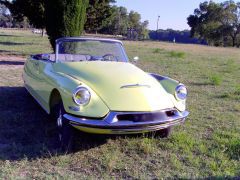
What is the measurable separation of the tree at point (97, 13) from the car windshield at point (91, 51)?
583 inches

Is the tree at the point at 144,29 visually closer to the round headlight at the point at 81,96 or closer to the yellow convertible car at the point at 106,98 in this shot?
Result: the yellow convertible car at the point at 106,98

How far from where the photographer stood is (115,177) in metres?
3.70

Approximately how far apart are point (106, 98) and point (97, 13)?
1816cm

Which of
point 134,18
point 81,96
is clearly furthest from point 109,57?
point 134,18

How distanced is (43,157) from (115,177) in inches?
37.1

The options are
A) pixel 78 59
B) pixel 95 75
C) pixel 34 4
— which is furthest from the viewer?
pixel 34 4

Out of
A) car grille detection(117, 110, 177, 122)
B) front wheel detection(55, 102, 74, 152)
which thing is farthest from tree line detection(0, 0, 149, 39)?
car grille detection(117, 110, 177, 122)

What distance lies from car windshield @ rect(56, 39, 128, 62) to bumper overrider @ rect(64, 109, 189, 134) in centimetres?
188

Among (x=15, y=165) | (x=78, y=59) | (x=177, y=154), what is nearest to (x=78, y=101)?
(x=15, y=165)

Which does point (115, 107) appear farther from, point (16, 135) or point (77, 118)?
point (16, 135)

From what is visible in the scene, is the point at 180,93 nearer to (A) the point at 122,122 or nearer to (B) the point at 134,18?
(A) the point at 122,122

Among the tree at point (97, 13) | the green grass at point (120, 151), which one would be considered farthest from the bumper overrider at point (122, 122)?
the tree at point (97, 13)

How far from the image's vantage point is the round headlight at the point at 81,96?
418 centimetres

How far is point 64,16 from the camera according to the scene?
509 inches
